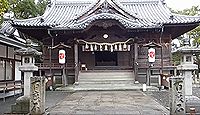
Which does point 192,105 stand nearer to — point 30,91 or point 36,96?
point 36,96

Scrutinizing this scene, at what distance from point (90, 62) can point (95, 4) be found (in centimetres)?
491

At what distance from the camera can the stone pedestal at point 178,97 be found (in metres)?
8.34

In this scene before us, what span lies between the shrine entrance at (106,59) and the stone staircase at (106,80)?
13.7ft

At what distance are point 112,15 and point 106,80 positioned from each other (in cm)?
477

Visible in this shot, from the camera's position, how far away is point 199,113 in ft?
29.1

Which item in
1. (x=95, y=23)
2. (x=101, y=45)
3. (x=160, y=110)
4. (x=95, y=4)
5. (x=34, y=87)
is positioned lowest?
(x=160, y=110)

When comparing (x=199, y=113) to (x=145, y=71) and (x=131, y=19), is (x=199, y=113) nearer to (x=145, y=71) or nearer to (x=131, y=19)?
(x=145, y=71)

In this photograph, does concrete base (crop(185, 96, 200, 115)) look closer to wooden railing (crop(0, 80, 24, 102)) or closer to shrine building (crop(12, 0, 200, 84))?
wooden railing (crop(0, 80, 24, 102))

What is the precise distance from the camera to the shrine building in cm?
1988

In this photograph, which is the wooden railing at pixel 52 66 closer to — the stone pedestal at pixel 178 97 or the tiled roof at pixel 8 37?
the tiled roof at pixel 8 37

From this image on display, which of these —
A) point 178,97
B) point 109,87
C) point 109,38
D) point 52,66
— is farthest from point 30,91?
point 109,38

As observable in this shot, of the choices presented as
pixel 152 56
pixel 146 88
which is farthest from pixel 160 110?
pixel 152 56

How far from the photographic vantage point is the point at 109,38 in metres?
22.0

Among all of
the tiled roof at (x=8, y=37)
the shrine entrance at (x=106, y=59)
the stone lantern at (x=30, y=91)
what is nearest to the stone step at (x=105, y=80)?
the shrine entrance at (x=106, y=59)
